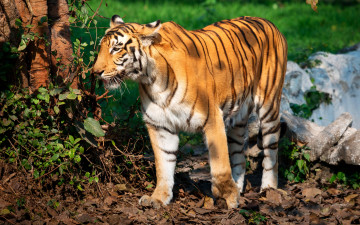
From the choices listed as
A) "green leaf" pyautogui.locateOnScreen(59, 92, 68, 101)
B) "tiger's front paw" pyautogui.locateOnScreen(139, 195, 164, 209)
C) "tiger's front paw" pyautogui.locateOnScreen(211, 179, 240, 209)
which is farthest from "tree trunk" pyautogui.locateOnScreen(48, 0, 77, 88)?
"tiger's front paw" pyautogui.locateOnScreen(211, 179, 240, 209)

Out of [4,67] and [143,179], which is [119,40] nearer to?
[4,67]

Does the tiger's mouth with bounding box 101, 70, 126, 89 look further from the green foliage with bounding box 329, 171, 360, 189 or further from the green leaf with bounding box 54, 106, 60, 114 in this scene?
the green foliage with bounding box 329, 171, 360, 189

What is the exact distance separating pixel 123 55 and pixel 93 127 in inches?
26.3

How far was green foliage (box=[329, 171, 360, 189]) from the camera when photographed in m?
5.52

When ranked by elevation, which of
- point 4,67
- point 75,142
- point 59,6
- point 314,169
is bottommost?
point 314,169

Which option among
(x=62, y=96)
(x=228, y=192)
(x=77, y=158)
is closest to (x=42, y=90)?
(x=62, y=96)

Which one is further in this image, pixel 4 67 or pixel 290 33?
pixel 290 33

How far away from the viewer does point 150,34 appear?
4.11 metres

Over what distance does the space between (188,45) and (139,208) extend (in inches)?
58.0

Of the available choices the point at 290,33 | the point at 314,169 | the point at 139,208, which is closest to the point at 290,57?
the point at 290,33

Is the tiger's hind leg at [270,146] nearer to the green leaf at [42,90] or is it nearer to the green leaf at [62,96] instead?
the green leaf at [62,96]

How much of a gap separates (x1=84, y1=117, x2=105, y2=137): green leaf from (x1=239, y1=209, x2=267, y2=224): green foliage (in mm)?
1386

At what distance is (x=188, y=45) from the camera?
174 inches

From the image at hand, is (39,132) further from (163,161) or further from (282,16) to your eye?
(282,16)
